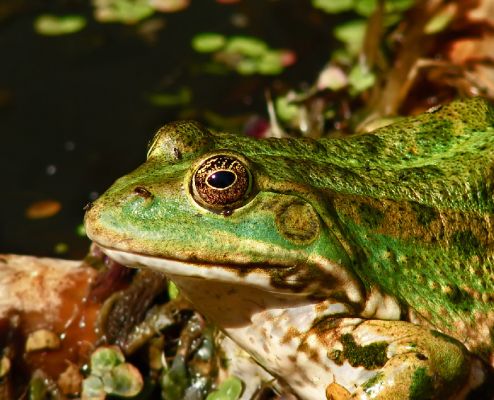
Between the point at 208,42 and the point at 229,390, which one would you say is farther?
the point at 208,42

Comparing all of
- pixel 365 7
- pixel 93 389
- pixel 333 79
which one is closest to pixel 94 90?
pixel 333 79

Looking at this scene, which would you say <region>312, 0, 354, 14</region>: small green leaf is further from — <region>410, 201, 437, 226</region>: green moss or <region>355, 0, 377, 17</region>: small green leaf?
<region>410, 201, 437, 226</region>: green moss

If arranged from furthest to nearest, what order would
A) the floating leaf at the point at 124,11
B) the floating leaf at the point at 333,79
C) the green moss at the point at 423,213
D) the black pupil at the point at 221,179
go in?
the floating leaf at the point at 124,11 < the floating leaf at the point at 333,79 < the green moss at the point at 423,213 < the black pupil at the point at 221,179

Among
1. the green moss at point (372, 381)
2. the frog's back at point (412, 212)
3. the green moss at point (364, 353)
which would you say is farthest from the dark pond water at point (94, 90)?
the green moss at point (372, 381)

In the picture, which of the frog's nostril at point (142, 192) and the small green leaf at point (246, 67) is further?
the small green leaf at point (246, 67)

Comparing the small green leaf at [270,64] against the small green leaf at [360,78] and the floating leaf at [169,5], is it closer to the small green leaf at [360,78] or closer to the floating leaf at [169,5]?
the small green leaf at [360,78]

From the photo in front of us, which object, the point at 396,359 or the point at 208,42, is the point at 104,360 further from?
the point at 208,42
